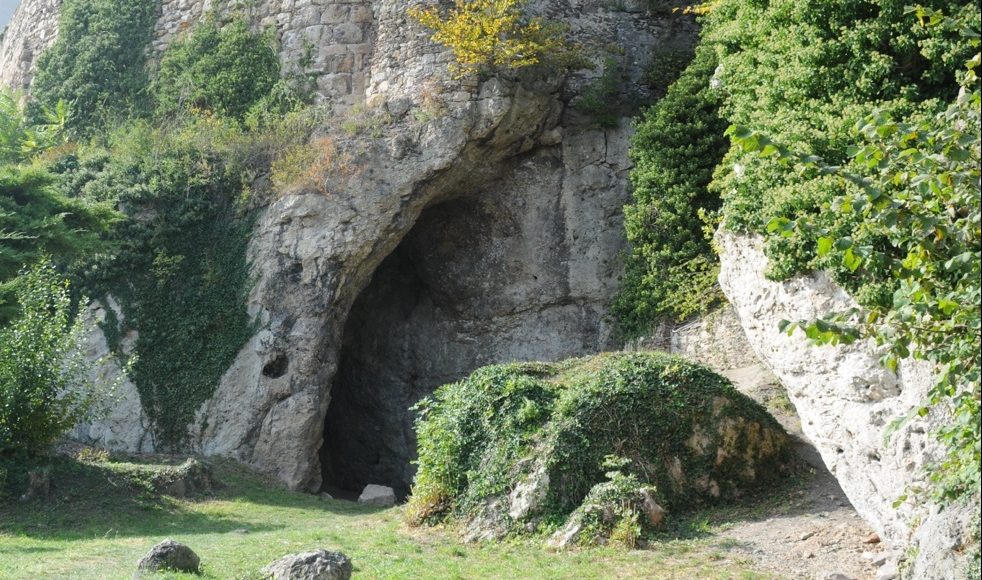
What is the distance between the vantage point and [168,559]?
8992 millimetres

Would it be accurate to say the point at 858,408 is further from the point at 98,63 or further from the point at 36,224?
the point at 98,63

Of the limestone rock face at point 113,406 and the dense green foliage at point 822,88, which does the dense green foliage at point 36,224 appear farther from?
the dense green foliage at point 822,88

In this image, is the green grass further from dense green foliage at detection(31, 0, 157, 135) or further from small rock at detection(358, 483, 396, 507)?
dense green foliage at detection(31, 0, 157, 135)

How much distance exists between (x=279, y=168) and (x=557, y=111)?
4.87 meters

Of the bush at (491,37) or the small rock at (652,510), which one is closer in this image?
the small rock at (652,510)

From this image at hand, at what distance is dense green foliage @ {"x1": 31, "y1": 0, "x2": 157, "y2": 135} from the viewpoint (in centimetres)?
2097

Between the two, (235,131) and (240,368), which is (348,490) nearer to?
(240,368)

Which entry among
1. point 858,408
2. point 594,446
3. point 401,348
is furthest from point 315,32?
point 858,408

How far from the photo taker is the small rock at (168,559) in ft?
29.3

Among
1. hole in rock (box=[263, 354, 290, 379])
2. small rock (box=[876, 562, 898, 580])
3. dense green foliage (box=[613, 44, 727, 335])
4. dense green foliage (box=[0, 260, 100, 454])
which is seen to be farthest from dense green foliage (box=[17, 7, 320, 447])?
small rock (box=[876, 562, 898, 580])

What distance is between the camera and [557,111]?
1878 cm

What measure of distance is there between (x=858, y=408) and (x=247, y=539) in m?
6.53

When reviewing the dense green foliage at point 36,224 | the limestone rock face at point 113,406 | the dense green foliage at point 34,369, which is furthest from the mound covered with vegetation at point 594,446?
the limestone rock face at point 113,406

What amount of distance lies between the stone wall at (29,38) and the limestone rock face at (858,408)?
56.0 ft
